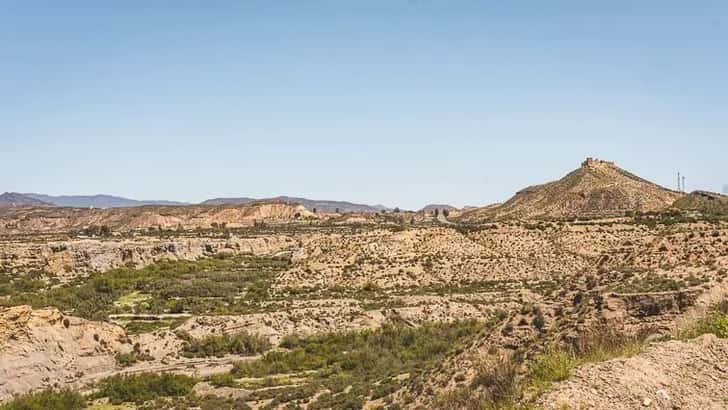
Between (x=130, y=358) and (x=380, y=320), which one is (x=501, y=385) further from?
(x=380, y=320)

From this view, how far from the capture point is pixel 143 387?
27.9 metres

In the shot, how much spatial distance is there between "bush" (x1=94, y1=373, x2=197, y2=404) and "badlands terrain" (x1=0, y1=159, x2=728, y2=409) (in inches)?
3.2

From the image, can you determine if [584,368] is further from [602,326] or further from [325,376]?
[325,376]

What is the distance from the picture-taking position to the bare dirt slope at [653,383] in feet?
30.9

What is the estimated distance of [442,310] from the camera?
40.7m

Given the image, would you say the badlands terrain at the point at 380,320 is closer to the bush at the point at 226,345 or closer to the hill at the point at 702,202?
the bush at the point at 226,345

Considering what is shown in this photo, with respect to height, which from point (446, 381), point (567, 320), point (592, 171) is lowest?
point (446, 381)

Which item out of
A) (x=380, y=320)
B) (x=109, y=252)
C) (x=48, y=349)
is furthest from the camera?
(x=109, y=252)

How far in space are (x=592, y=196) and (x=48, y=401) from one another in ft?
295

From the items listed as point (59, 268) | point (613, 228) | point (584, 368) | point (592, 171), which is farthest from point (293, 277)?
point (592, 171)

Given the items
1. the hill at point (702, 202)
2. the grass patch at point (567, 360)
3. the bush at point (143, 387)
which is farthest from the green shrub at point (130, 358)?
the hill at point (702, 202)

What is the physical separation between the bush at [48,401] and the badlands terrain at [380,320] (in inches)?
5.3

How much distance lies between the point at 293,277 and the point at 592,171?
7726 centimetres

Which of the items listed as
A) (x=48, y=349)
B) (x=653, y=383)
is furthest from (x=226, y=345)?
(x=653, y=383)
